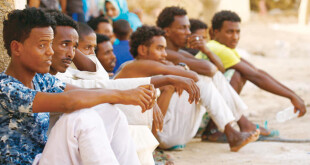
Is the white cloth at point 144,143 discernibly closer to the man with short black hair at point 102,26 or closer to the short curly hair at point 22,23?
the short curly hair at point 22,23

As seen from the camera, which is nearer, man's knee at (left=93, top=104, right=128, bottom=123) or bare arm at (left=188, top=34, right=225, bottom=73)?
man's knee at (left=93, top=104, right=128, bottom=123)

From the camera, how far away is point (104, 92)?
266 cm

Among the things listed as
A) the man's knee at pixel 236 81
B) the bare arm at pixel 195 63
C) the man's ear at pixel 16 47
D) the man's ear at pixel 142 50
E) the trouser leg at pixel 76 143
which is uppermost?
the man's ear at pixel 16 47

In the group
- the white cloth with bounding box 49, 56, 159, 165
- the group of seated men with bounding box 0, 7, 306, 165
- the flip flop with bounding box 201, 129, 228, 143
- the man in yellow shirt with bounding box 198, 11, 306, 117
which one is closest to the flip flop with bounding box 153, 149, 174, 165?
the group of seated men with bounding box 0, 7, 306, 165

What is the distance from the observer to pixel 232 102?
491 centimetres

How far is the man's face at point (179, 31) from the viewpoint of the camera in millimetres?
5156

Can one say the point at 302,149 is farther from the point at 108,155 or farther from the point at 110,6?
the point at 110,6

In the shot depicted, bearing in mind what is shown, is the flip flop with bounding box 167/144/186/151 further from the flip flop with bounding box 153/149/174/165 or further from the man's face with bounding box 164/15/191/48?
the man's face with bounding box 164/15/191/48

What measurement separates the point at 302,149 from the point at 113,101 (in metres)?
2.65

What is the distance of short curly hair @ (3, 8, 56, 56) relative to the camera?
2520mm

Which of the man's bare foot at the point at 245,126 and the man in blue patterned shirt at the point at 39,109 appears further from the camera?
the man's bare foot at the point at 245,126

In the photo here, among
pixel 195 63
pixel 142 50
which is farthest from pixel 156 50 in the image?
pixel 195 63

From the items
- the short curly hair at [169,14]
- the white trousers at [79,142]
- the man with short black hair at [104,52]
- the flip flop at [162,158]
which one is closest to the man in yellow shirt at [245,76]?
the short curly hair at [169,14]

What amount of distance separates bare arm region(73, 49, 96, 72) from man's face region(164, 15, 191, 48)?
5.26ft
